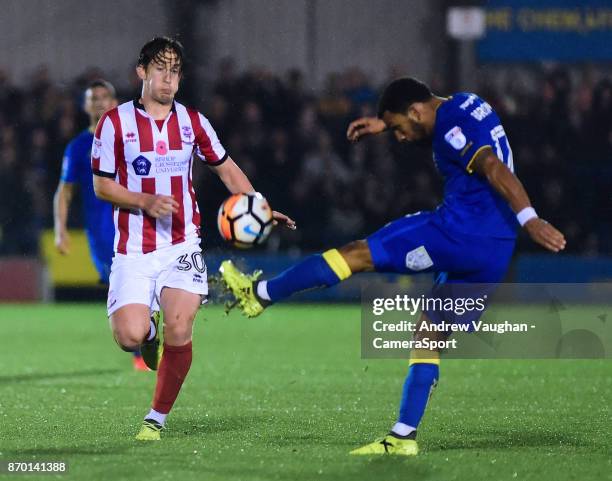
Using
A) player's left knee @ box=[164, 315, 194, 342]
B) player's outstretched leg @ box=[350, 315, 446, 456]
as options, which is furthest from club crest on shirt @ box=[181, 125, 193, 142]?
player's outstretched leg @ box=[350, 315, 446, 456]

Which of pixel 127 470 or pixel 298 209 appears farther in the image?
pixel 298 209

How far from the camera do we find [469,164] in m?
5.71

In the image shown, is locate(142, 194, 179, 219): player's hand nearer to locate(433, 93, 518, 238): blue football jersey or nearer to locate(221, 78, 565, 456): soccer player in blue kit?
locate(221, 78, 565, 456): soccer player in blue kit

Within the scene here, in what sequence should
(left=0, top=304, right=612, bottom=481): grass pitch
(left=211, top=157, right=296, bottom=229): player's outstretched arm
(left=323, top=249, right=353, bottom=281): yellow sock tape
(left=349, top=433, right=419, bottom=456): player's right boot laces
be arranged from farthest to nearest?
(left=211, top=157, right=296, bottom=229): player's outstretched arm → (left=349, top=433, right=419, bottom=456): player's right boot laces → (left=323, top=249, right=353, bottom=281): yellow sock tape → (left=0, top=304, right=612, bottom=481): grass pitch

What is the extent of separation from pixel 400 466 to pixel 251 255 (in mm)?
12013

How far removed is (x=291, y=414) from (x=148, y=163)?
6.21 feet

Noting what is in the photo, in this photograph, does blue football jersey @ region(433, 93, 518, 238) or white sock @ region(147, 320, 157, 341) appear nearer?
blue football jersey @ region(433, 93, 518, 238)

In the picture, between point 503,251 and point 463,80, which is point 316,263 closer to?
point 503,251

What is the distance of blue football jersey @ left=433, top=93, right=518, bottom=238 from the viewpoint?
5746 millimetres

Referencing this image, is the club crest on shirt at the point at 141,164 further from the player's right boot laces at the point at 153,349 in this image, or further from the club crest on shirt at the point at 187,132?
the player's right boot laces at the point at 153,349

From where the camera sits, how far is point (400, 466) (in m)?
5.50

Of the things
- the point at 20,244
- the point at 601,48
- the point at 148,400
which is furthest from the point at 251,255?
the point at 148,400

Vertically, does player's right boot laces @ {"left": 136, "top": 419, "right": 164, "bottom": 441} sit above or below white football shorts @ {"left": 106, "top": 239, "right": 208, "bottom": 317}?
below

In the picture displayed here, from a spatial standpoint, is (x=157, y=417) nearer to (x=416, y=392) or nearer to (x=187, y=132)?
(x=416, y=392)
